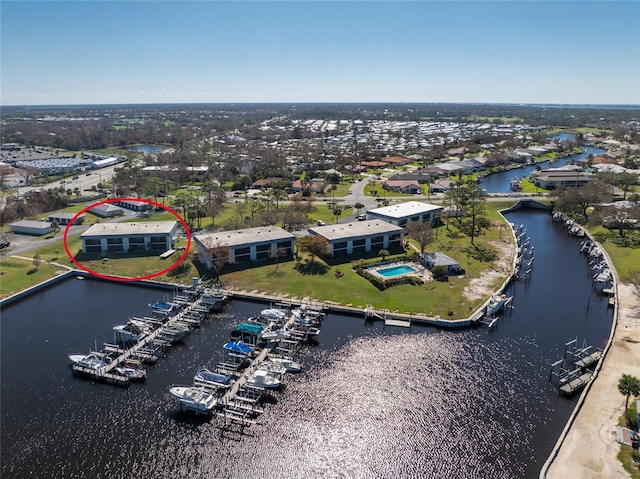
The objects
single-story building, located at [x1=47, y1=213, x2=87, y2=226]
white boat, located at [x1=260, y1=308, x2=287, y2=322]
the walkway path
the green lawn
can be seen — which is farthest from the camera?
single-story building, located at [x1=47, y1=213, x2=87, y2=226]

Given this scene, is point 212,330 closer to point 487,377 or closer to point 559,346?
point 487,377

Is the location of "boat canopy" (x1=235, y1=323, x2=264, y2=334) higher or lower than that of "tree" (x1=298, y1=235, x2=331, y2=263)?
lower


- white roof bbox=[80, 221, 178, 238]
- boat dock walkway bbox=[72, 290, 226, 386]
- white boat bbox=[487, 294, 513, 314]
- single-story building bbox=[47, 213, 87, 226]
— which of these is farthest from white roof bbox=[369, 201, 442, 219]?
single-story building bbox=[47, 213, 87, 226]

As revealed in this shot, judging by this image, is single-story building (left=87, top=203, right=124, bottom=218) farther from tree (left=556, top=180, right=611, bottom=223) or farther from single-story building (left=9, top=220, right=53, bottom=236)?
tree (left=556, top=180, right=611, bottom=223)

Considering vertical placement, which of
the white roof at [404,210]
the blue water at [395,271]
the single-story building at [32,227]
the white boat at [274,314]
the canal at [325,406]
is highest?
the white roof at [404,210]

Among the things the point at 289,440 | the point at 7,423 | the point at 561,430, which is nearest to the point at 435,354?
the point at 561,430

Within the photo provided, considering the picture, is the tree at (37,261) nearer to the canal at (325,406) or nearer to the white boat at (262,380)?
the canal at (325,406)

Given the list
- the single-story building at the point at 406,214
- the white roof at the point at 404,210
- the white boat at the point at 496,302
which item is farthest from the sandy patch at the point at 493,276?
the white roof at the point at 404,210
